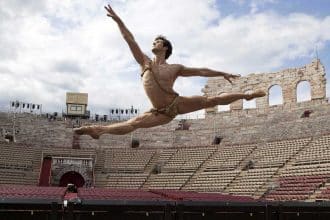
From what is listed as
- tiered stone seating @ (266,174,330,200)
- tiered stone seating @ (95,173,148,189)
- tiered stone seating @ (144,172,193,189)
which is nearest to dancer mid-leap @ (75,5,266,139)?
tiered stone seating @ (266,174,330,200)

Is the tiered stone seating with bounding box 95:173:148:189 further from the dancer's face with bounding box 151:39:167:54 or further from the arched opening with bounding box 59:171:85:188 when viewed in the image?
the dancer's face with bounding box 151:39:167:54

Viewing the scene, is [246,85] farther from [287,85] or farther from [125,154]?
[125,154]

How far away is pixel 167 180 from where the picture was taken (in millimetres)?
38469

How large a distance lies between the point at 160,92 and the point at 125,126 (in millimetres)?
846

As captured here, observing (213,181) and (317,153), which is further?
(213,181)

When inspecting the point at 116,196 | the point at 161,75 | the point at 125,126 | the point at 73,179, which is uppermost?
the point at 161,75

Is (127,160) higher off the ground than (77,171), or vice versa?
(127,160)

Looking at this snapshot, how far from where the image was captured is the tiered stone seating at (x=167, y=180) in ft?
123

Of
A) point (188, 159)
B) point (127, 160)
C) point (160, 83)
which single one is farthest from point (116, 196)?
point (127, 160)

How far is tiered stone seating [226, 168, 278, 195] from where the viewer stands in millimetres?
32969

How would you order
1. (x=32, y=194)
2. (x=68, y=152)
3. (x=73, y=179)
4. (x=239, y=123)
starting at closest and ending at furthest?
(x=32, y=194) → (x=73, y=179) → (x=68, y=152) → (x=239, y=123)

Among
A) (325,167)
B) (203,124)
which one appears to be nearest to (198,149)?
(203,124)

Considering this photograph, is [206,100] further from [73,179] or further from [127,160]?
[73,179]

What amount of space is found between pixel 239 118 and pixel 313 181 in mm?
15656
